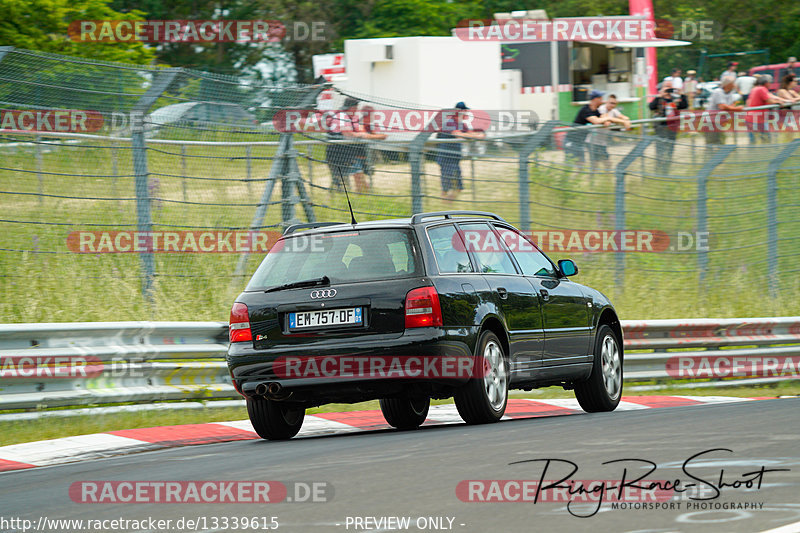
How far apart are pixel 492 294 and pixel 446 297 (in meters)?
0.70

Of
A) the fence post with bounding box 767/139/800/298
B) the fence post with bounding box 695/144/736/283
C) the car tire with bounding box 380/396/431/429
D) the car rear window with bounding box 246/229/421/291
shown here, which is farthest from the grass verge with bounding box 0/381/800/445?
the fence post with bounding box 767/139/800/298

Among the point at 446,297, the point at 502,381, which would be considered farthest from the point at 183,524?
the point at 502,381

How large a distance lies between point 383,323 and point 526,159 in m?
7.15

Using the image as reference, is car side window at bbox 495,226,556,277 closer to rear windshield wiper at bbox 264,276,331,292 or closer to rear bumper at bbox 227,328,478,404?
rear bumper at bbox 227,328,478,404

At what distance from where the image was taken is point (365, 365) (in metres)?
8.76

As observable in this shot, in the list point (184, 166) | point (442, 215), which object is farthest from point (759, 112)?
point (442, 215)

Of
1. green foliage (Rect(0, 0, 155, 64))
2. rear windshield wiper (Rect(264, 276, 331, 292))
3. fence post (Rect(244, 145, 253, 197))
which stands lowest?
rear windshield wiper (Rect(264, 276, 331, 292))

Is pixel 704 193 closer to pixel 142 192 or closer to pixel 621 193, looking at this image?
pixel 621 193

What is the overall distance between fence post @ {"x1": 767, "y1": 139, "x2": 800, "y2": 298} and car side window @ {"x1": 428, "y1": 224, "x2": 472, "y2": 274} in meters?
9.31

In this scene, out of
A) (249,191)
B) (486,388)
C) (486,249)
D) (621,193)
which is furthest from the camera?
(621,193)

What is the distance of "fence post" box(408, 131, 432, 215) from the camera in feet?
47.6

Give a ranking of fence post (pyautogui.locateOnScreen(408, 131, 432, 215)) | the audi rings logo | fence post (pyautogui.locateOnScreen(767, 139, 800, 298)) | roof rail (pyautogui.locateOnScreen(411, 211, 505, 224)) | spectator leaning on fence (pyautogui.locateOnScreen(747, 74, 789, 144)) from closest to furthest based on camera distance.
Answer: the audi rings logo → roof rail (pyautogui.locateOnScreen(411, 211, 505, 224)) → fence post (pyautogui.locateOnScreen(408, 131, 432, 215)) → fence post (pyautogui.locateOnScreen(767, 139, 800, 298)) → spectator leaning on fence (pyautogui.locateOnScreen(747, 74, 789, 144))

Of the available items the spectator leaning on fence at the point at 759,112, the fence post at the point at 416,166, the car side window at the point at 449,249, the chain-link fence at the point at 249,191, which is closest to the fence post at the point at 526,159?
the chain-link fence at the point at 249,191

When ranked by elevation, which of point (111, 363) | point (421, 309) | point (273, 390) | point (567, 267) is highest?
point (421, 309)
